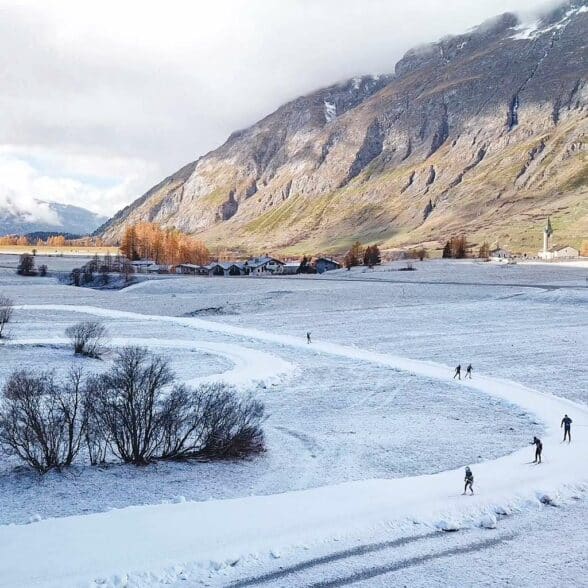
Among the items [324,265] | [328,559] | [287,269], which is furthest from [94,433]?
[287,269]

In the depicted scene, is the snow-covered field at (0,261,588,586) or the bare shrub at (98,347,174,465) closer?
the snow-covered field at (0,261,588,586)

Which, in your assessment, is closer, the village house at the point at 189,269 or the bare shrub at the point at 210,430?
the bare shrub at the point at 210,430

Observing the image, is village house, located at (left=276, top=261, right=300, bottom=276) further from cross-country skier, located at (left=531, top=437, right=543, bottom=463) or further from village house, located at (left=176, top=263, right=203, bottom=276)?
cross-country skier, located at (left=531, top=437, right=543, bottom=463)

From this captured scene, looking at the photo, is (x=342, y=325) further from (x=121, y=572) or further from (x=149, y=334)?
(x=121, y=572)

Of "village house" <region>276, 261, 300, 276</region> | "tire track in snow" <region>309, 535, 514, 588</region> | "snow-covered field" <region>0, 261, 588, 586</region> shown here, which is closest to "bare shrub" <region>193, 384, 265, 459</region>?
"snow-covered field" <region>0, 261, 588, 586</region>

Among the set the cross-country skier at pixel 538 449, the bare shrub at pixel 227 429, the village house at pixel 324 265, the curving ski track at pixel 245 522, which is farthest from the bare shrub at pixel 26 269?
the cross-country skier at pixel 538 449

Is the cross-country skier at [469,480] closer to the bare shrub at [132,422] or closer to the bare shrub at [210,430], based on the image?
the bare shrub at [210,430]

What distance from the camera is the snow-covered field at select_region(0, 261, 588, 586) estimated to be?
55.8 feet

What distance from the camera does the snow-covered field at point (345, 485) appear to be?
1702cm

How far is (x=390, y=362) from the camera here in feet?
160

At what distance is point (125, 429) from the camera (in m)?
25.8

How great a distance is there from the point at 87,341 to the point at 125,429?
3107 cm

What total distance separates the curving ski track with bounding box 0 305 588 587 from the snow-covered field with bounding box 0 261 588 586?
65 millimetres

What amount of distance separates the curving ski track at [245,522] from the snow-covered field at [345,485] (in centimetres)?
7
